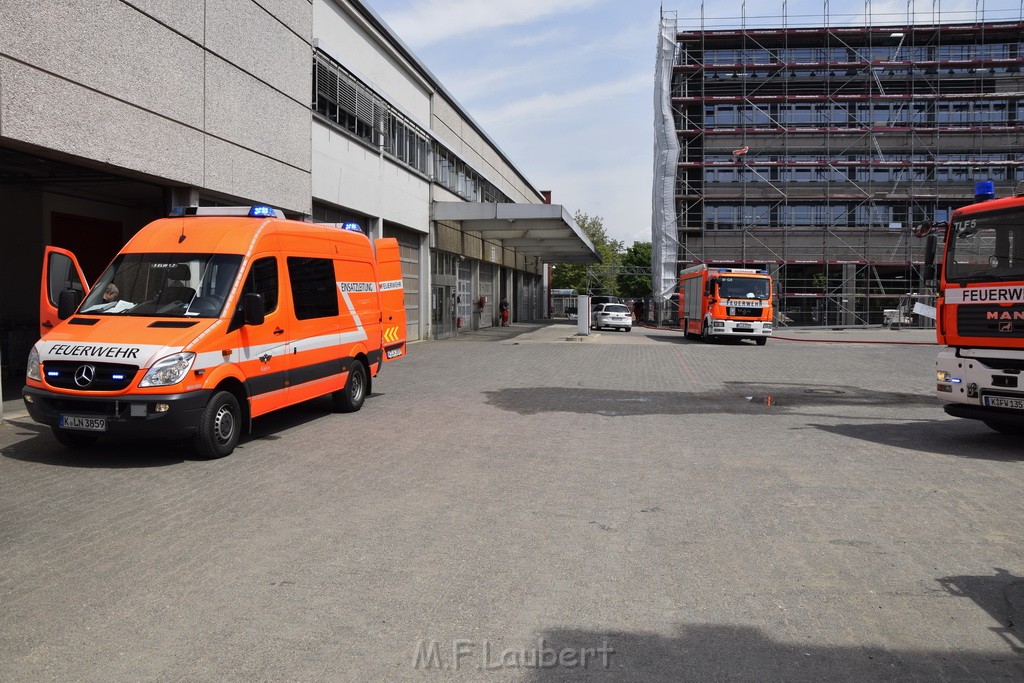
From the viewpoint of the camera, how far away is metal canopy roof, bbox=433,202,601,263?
29344 mm

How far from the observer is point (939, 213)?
46000 mm

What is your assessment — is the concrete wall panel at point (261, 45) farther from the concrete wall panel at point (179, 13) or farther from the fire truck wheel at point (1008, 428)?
the fire truck wheel at point (1008, 428)

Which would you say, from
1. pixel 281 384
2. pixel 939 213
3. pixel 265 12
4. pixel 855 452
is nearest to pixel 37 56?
pixel 281 384

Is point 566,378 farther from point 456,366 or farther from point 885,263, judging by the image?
point 885,263

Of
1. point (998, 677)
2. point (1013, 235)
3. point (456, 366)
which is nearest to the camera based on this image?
point (998, 677)

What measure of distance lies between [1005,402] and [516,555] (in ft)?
21.0

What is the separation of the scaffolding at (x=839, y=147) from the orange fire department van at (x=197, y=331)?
3885cm

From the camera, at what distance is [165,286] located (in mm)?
8328

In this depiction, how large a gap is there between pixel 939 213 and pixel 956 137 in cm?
431

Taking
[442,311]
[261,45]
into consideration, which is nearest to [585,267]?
[442,311]

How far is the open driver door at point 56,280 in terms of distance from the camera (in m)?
8.68

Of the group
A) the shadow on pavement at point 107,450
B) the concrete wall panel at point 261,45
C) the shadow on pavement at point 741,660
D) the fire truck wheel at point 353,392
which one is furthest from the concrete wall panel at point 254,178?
the shadow on pavement at point 741,660

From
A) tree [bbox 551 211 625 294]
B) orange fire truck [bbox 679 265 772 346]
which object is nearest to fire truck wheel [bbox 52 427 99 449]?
orange fire truck [bbox 679 265 772 346]

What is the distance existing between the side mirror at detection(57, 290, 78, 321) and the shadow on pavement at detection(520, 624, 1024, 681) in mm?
6830
